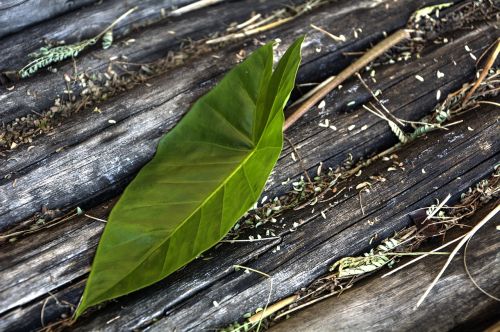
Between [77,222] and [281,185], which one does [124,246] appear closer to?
[77,222]

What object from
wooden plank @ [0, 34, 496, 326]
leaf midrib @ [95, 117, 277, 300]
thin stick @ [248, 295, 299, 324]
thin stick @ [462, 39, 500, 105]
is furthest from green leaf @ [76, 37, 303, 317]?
thin stick @ [462, 39, 500, 105]

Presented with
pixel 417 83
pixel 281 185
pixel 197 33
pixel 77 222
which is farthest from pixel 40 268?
pixel 417 83

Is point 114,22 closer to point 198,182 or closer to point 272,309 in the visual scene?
point 198,182

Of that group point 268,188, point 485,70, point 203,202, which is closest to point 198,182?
point 203,202

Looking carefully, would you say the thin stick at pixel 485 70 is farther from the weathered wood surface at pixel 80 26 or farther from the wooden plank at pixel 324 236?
the weathered wood surface at pixel 80 26

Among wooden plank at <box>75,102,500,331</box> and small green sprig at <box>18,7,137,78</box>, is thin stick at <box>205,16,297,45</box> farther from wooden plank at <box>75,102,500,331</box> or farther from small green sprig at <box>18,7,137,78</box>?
wooden plank at <box>75,102,500,331</box>
